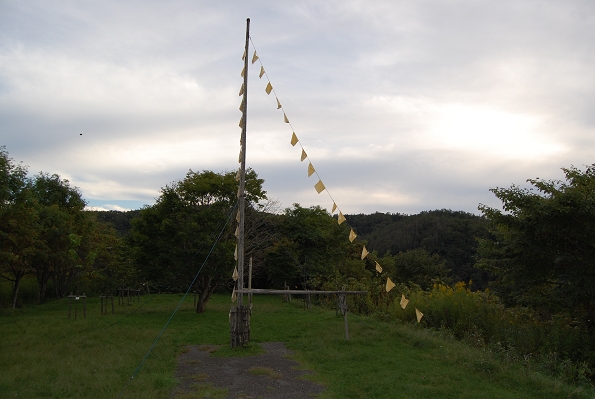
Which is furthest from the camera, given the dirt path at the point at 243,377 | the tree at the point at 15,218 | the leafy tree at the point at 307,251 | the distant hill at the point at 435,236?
the distant hill at the point at 435,236

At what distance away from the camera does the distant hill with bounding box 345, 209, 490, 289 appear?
60719 millimetres

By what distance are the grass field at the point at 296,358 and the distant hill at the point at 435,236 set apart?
4299cm

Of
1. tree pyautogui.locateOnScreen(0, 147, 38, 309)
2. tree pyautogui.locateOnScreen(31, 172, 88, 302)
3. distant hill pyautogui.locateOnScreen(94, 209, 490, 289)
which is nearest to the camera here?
tree pyautogui.locateOnScreen(0, 147, 38, 309)

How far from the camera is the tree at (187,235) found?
64.1ft

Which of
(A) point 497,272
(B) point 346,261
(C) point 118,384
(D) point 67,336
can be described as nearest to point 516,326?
(A) point 497,272

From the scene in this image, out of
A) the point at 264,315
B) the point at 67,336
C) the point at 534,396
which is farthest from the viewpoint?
the point at 264,315

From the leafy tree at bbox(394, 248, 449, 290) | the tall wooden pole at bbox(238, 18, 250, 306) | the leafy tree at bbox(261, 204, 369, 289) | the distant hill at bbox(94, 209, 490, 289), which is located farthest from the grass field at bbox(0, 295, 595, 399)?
the distant hill at bbox(94, 209, 490, 289)

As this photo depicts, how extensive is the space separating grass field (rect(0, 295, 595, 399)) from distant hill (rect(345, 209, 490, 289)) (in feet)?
141

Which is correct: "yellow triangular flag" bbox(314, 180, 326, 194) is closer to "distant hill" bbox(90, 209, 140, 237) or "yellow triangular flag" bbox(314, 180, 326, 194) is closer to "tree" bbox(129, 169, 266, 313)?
"tree" bbox(129, 169, 266, 313)

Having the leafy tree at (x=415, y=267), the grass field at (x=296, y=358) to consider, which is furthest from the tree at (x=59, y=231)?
the leafy tree at (x=415, y=267)

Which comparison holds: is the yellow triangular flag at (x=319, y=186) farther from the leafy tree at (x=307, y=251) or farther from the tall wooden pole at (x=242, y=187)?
the leafy tree at (x=307, y=251)

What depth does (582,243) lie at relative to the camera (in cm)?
1353

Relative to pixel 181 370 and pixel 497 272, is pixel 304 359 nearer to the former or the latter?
pixel 181 370

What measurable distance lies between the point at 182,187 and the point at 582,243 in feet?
52.2
